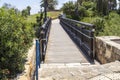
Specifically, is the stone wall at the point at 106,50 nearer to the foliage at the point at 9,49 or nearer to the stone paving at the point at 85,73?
the stone paving at the point at 85,73

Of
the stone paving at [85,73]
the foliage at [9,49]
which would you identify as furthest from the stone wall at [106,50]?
the foliage at [9,49]

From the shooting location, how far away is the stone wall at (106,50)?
6710 millimetres

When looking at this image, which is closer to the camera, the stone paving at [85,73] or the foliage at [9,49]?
the foliage at [9,49]

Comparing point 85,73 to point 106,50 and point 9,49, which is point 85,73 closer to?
point 9,49

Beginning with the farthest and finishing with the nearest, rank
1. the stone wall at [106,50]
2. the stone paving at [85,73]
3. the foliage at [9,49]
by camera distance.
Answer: the stone wall at [106,50], the stone paving at [85,73], the foliage at [9,49]

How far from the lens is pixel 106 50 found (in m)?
7.56

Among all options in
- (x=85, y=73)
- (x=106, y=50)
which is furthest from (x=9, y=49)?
(x=106, y=50)

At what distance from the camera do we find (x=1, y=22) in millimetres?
4246

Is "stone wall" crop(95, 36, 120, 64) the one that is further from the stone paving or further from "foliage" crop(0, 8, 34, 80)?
"foliage" crop(0, 8, 34, 80)

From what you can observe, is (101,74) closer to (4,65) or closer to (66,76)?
(66,76)

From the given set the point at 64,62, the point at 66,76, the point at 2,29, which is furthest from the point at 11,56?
the point at 64,62

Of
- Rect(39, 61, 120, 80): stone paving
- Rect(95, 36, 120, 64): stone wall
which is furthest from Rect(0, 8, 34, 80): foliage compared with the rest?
Rect(95, 36, 120, 64): stone wall

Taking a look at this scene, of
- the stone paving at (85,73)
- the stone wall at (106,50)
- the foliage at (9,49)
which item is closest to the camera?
the foliage at (9,49)

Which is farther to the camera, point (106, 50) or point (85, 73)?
point (106, 50)
